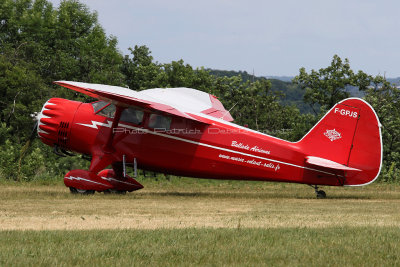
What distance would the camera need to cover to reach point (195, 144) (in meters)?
15.5

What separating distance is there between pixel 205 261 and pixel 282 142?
847 centimetres

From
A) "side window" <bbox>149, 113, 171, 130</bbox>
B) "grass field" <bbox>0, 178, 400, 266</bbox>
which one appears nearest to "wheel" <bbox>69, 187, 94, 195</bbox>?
"grass field" <bbox>0, 178, 400, 266</bbox>

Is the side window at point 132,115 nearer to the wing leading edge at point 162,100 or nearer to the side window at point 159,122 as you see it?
the side window at point 159,122

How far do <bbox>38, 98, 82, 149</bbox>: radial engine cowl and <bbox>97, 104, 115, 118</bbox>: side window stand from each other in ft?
2.38

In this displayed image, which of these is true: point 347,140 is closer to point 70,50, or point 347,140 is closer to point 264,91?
point 264,91

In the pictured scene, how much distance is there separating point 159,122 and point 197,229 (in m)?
6.52

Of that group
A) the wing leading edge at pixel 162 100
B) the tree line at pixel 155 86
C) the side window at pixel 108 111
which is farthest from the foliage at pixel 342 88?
the side window at pixel 108 111

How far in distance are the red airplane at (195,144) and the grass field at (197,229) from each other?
64 cm

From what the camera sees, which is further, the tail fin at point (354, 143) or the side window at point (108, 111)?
the side window at point (108, 111)

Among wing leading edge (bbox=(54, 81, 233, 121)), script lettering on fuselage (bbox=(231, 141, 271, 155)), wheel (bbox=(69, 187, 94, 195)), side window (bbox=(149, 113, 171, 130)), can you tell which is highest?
wing leading edge (bbox=(54, 81, 233, 121))

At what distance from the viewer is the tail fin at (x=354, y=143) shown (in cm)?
1502

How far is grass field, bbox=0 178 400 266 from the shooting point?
7.26m

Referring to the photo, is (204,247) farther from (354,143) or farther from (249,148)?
(354,143)

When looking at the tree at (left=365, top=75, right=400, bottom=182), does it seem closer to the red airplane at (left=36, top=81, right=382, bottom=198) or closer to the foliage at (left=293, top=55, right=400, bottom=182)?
the foliage at (left=293, top=55, right=400, bottom=182)
